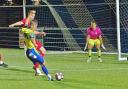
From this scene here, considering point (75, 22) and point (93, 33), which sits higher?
point (75, 22)

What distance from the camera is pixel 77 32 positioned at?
94.8ft

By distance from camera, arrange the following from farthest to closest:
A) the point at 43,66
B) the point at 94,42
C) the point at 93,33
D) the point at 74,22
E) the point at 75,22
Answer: the point at 74,22 → the point at 75,22 → the point at 94,42 → the point at 93,33 → the point at 43,66

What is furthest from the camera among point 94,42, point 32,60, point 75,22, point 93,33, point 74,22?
point 74,22

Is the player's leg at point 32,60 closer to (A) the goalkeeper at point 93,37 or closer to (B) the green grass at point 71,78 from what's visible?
(B) the green grass at point 71,78

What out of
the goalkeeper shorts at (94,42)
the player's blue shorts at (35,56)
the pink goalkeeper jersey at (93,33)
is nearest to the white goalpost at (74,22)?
the goalkeeper shorts at (94,42)

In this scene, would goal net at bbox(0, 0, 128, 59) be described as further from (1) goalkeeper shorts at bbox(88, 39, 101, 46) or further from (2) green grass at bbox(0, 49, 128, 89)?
Result: (2) green grass at bbox(0, 49, 128, 89)

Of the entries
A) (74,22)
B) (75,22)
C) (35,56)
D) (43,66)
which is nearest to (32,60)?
(35,56)

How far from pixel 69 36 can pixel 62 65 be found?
8075 millimetres

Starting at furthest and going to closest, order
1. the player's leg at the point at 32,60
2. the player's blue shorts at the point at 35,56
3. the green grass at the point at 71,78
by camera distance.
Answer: the player's leg at the point at 32,60, the player's blue shorts at the point at 35,56, the green grass at the point at 71,78

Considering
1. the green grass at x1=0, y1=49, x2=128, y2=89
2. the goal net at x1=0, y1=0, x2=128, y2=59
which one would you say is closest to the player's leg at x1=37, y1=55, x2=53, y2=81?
the green grass at x1=0, y1=49, x2=128, y2=89

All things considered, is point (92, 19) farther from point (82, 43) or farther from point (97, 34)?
point (97, 34)

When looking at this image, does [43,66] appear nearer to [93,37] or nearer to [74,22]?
[93,37]

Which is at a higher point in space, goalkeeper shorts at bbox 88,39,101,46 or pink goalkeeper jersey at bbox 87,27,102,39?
pink goalkeeper jersey at bbox 87,27,102,39

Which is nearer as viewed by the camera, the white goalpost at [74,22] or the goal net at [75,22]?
the goal net at [75,22]
